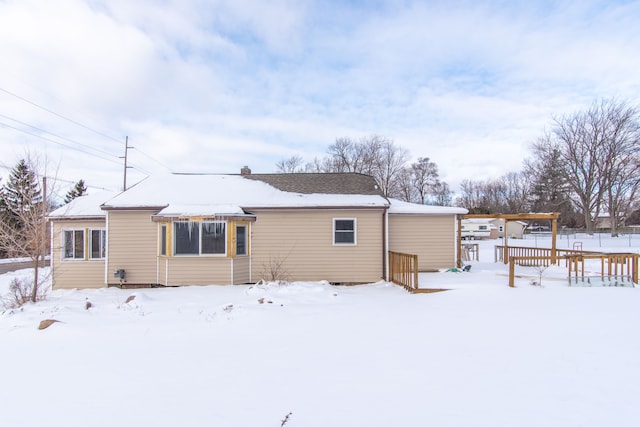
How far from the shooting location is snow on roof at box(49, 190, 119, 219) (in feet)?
37.2

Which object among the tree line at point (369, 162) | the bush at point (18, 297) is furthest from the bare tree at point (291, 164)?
the bush at point (18, 297)

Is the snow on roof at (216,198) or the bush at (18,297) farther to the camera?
the snow on roof at (216,198)

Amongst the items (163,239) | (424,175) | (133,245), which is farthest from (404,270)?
(424,175)

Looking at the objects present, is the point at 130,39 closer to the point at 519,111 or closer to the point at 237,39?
the point at 237,39

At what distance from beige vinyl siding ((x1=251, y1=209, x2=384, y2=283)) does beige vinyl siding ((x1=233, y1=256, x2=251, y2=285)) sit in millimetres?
178

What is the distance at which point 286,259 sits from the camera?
36.4ft

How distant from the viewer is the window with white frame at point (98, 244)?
38.1ft

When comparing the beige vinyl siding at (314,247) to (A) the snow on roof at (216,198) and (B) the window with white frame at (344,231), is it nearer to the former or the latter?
(B) the window with white frame at (344,231)

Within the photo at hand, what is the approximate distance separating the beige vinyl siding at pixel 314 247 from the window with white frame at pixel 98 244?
5209mm

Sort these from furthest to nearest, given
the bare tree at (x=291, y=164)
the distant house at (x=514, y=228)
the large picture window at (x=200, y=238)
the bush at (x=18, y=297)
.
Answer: the bare tree at (x=291, y=164) → the distant house at (x=514, y=228) → the large picture window at (x=200, y=238) → the bush at (x=18, y=297)

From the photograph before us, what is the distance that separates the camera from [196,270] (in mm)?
10609

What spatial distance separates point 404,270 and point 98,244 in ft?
33.4

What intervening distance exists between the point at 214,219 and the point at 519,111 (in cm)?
1715

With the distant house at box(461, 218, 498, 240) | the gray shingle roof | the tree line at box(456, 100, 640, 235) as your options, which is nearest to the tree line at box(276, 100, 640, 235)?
the tree line at box(456, 100, 640, 235)
